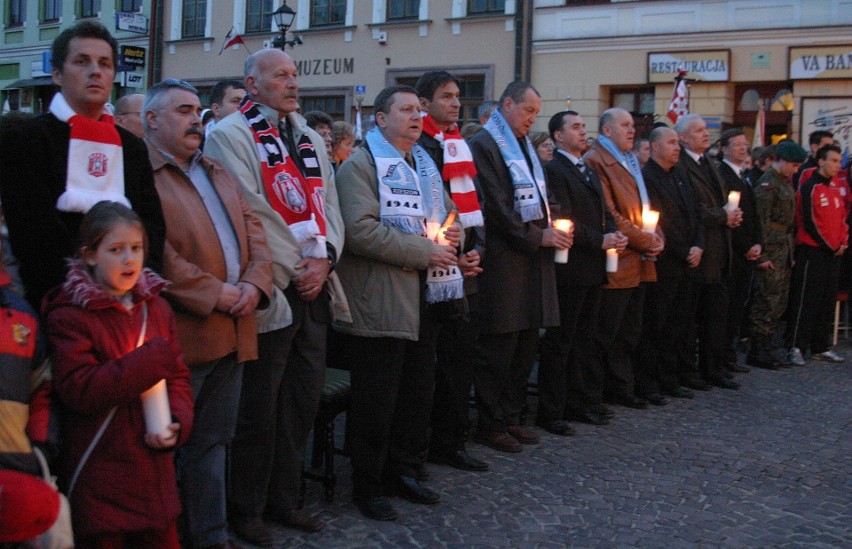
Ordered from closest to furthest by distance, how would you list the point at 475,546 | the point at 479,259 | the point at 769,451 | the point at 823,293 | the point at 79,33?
the point at 79,33 → the point at 475,546 → the point at 479,259 → the point at 769,451 → the point at 823,293

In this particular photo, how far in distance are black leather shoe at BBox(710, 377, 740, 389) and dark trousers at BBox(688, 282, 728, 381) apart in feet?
0.08

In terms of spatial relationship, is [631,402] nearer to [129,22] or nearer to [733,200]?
[733,200]

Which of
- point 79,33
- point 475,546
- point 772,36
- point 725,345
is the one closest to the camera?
point 79,33

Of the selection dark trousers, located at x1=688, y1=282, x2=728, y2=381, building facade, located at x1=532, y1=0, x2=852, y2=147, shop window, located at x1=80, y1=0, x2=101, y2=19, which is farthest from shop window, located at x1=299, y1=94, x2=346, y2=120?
dark trousers, located at x1=688, y1=282, x2=728, y2=381

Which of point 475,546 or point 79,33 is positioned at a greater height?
point 79,33

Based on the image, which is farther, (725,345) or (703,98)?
(703,98)

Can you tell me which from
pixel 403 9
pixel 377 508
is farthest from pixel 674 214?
pixel 403 9

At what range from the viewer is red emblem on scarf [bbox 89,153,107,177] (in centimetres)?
352

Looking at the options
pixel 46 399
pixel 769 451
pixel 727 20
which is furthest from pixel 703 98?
pixel 46 399

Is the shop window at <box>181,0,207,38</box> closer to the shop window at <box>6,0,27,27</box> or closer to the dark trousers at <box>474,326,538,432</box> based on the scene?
the shop window at <box>6,0,27,27</box>

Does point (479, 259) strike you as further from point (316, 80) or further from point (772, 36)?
point (316, 80)

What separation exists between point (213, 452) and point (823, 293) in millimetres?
7601

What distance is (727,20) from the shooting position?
18.5 meters

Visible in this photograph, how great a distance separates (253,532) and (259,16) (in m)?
22.2
